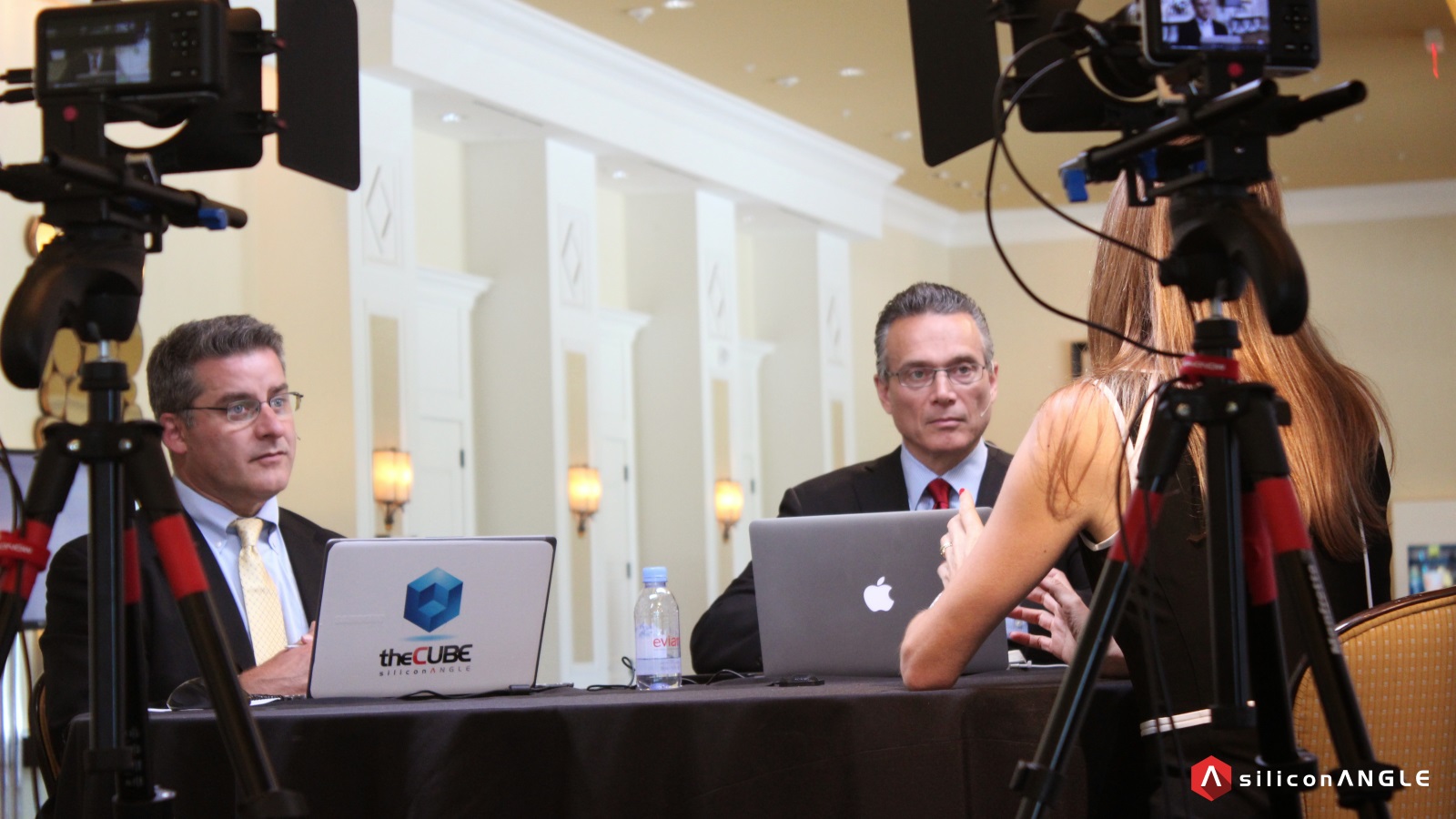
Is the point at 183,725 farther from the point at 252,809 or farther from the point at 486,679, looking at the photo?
the point at 252,809

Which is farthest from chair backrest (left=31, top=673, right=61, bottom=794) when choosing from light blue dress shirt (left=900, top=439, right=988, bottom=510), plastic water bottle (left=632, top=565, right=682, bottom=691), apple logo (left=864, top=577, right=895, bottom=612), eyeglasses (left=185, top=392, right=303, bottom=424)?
light blue dress shirt (left=900, top=439, right=988, bottom=510)

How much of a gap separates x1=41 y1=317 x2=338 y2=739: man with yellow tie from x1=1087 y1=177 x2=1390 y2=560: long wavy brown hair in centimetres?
178

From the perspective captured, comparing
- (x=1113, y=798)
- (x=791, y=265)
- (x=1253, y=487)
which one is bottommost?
(x=1113, y=798)

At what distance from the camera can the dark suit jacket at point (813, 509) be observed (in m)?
3.37

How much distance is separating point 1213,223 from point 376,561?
Result: 1.41m

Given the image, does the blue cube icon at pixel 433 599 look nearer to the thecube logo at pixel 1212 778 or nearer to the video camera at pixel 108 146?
the video camera at pixel 108 146

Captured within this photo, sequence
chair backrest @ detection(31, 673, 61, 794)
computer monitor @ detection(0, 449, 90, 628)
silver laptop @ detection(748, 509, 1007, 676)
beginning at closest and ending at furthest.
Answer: silver laptop @ detection(748, 509, 1007, 676) < chair backrest @ detection(31, 673, 61, 794) < computer monitor @ detection(0, 449, 90, 628)

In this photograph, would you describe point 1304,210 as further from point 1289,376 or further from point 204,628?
point 204,628

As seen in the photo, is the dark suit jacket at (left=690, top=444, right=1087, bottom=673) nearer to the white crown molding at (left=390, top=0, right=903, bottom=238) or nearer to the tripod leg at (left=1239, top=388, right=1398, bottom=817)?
the tripod leg at (left=1239, top=388, right=1398, bottom=817)

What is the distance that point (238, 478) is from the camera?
3250 millimetres

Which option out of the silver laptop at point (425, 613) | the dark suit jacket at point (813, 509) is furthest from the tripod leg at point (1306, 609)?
the dark suit jacket at point (813, 509)

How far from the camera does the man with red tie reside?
12.0ft

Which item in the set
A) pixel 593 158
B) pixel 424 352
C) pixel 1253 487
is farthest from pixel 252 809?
pixel 593 158

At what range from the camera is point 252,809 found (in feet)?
5.05
